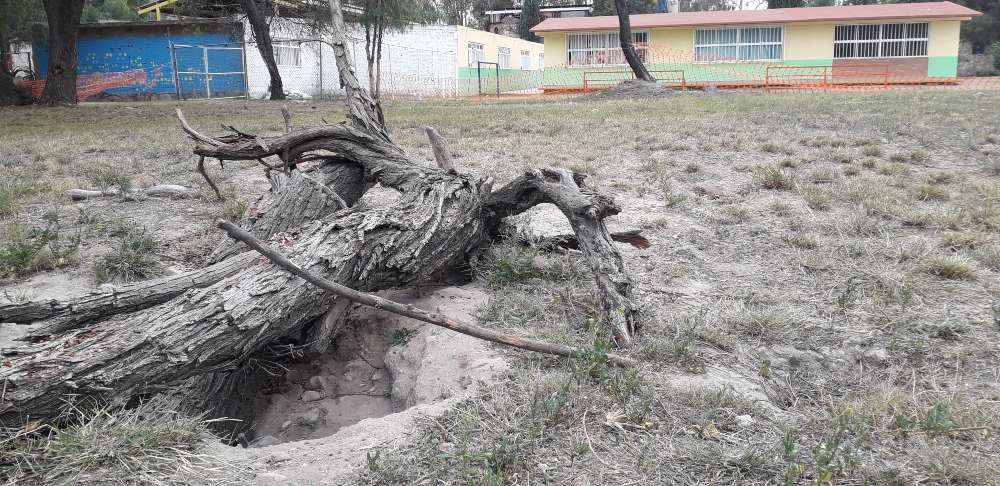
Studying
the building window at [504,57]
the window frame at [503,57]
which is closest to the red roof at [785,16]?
the window frame at [503,57]

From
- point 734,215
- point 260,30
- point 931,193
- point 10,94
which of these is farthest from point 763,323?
point 10,94

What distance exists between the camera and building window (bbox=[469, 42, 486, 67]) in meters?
32.6

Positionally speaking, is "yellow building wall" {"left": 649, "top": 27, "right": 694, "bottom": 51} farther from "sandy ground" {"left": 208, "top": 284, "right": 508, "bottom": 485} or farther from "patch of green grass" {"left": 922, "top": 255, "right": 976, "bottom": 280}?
"sandy ground" {"left": 208, "top": 284, "right": 508, "bottom": 485}

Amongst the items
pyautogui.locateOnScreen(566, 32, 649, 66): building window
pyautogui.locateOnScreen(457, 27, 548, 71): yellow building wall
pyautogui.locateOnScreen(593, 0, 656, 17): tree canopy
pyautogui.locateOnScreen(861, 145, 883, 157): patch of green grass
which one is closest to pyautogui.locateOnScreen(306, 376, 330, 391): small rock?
pyautogui.locateOnScreen(861, 145, 883, 157): patch of green grass

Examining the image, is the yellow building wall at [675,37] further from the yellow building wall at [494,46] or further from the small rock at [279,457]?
the small rock at [279,457]

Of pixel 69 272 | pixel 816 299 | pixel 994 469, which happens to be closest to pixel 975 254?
pixel 816 299

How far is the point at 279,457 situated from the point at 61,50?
18.8m

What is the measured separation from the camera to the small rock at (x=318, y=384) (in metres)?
3.51

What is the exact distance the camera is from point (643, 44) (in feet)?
93.4

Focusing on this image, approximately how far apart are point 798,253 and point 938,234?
103 centimetres

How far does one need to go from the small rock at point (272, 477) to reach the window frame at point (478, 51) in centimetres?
3062

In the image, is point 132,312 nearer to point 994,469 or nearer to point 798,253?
point 994,469

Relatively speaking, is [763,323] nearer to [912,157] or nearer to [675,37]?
[912,157]

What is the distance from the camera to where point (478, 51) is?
111 ft
